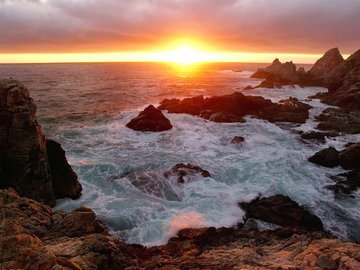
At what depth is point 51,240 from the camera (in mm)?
10266

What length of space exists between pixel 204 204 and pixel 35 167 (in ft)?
31.9

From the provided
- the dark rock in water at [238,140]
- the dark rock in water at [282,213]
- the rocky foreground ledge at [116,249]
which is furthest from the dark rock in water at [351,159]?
the rocky foreground ledge at [116,249]

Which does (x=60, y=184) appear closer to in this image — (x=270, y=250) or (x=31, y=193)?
(x=31, y=193)

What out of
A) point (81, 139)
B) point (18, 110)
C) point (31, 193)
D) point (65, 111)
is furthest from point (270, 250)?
point (65, 111)

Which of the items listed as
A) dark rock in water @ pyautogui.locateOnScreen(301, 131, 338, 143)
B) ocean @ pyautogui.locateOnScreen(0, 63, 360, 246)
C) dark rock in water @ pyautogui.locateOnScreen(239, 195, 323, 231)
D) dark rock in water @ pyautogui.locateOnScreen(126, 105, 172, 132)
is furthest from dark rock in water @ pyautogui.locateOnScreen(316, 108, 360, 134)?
dark rock in water @ pyautogui.locateOnScreen(239, 195, 323, 231)

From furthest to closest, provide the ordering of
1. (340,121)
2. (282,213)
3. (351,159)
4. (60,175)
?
(340,121), (351,159), (60,175), (282,213)

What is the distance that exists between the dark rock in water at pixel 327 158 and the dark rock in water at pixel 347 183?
1910 mm

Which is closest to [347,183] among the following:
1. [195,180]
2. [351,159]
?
[351,159]

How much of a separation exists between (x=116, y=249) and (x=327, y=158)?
20.6 metres

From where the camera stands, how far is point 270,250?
11656 millimetres

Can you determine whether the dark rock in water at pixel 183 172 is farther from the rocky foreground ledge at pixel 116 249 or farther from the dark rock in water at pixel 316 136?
the dark rock in water at pixel 316 136

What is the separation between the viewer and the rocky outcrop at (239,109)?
40906 mm

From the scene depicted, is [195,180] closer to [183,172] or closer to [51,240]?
[183,172]

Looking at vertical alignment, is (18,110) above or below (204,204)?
above
